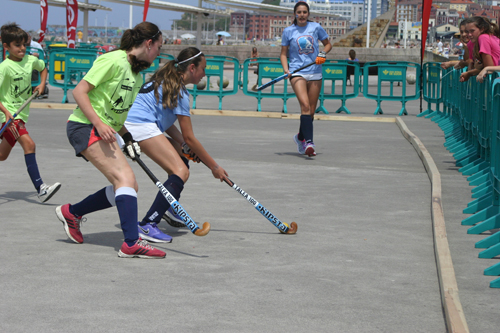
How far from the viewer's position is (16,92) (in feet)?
23.7

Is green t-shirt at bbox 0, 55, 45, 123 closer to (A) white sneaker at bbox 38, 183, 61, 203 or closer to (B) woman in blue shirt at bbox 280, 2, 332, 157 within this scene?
Answer: (A) white sneaker at bbox 38, 183, 61, 203

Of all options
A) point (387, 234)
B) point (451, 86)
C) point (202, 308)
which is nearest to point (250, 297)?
point (202, 308)

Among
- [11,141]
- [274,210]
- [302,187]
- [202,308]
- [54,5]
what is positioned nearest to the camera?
[202,308]

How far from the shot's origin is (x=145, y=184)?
7941 millimetres

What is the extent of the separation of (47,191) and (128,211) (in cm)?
214

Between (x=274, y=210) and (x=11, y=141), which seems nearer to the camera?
(x=274, y=210)

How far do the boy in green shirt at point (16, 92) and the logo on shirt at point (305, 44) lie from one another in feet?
14.0

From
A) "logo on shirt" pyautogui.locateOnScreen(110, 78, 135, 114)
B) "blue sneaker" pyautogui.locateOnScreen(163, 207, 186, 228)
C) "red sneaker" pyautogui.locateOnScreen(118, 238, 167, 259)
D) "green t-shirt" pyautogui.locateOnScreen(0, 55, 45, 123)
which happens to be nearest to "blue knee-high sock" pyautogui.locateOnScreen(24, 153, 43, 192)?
"green t-shirt" pyautogui.locateOnScreen(0, 55, 45, 123)

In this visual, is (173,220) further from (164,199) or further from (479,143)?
(479,143)

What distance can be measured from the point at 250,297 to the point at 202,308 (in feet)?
1.07

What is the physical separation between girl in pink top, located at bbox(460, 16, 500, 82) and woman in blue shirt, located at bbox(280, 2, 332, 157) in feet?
6.98

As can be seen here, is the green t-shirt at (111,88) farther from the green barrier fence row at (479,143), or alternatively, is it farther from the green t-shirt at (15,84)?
the green barrier fence row at (479,143)

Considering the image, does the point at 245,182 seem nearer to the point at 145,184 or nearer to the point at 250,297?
the point at 145,184

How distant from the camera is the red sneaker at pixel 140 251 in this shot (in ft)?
16.0
